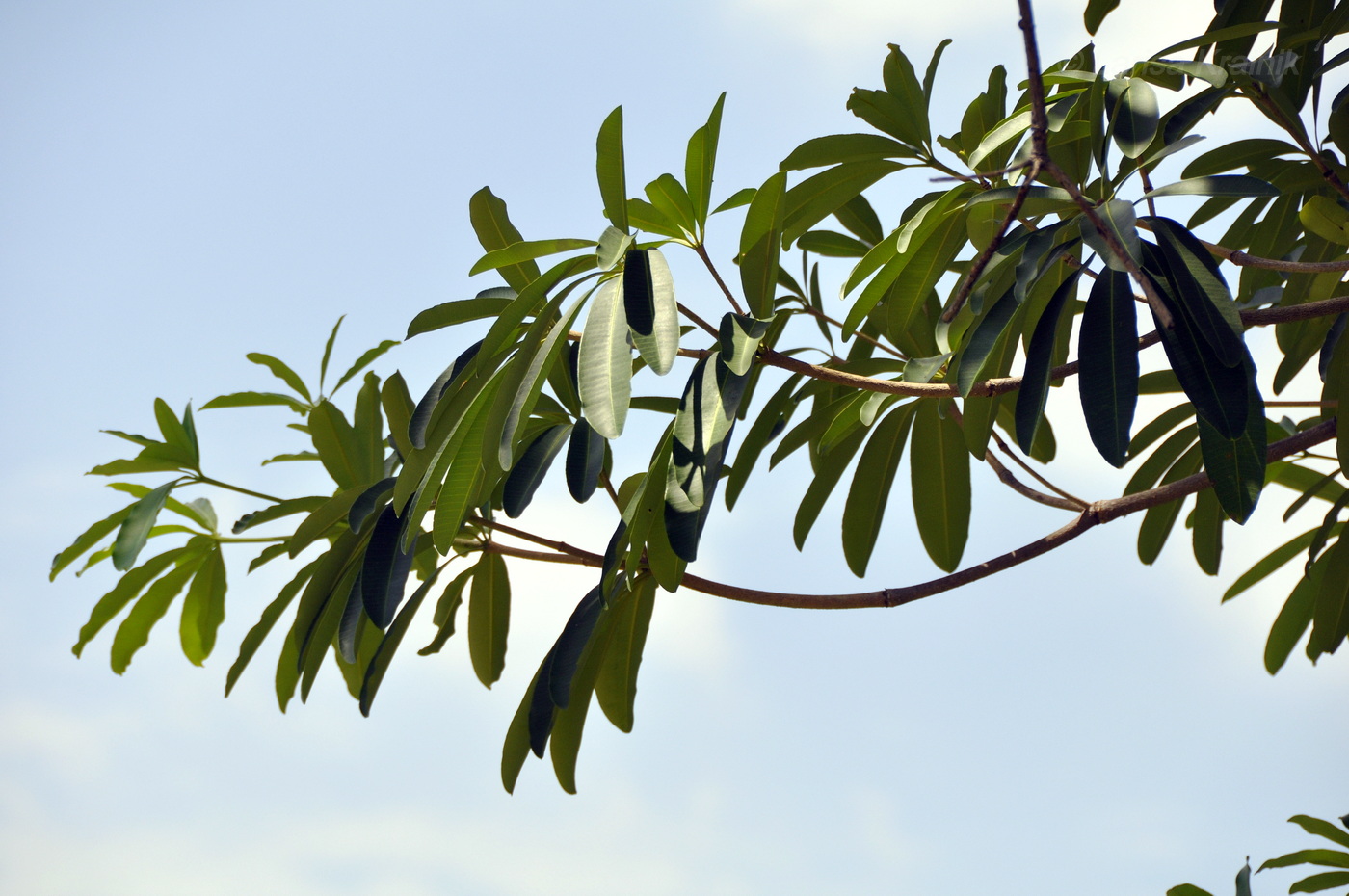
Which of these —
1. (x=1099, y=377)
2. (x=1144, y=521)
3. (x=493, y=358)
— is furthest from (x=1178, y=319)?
(x=1144, y=521)

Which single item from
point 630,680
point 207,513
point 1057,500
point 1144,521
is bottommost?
point 630,680

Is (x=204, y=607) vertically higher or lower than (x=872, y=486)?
higher

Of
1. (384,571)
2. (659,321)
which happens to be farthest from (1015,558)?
(384,571)

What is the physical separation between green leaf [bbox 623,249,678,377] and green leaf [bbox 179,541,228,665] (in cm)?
136

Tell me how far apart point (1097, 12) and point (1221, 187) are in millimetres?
708

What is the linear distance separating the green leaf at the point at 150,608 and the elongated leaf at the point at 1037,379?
161 centimetres

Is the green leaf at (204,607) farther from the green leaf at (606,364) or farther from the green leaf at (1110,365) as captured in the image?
the green leaf at (1110,365)

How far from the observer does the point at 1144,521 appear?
1865 millimetres

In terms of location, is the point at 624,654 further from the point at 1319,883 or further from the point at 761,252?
the point at 1319,883

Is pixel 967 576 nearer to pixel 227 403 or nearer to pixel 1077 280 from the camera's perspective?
pixel 1077 280

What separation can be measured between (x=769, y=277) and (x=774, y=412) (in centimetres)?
38

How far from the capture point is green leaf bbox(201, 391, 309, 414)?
1.98 metres

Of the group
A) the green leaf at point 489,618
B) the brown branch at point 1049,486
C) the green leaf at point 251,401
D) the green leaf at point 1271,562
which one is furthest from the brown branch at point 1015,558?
the green leaf at point 251,401

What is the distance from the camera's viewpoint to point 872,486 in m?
1.57
